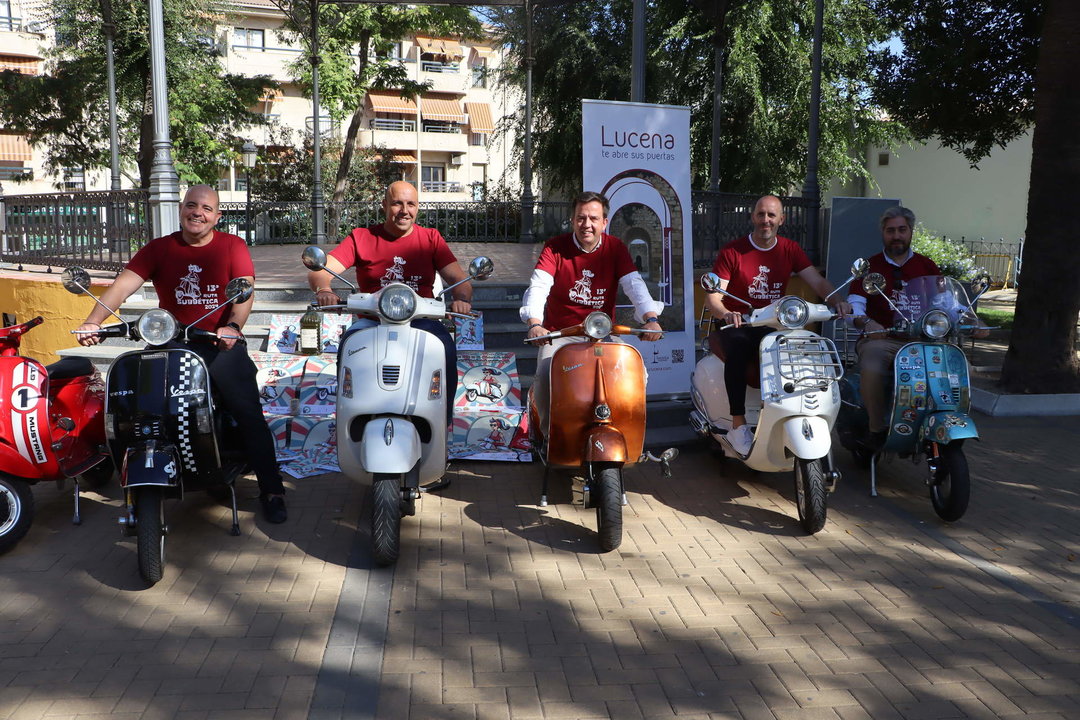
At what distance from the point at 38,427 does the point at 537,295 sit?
267 centimetres

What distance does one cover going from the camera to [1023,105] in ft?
38.8

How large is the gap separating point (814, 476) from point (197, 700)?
3201 mm

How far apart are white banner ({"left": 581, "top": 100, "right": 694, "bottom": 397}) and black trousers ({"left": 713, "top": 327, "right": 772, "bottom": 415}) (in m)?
1.39

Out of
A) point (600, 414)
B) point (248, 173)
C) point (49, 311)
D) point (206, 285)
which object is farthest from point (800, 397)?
point (248, 173)

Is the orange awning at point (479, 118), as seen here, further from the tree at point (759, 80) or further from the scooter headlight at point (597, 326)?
the scooter headlight at point (597, 326)

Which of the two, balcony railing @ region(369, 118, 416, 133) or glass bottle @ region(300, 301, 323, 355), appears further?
balcony railing @ region(369, 118, 416, 133)

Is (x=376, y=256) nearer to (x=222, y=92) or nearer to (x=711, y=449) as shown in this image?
(x=711, y=449)

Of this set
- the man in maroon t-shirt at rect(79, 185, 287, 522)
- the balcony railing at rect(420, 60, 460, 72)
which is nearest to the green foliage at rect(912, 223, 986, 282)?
the man in maroon t-shirt at rect(79, 185, 287, 522)

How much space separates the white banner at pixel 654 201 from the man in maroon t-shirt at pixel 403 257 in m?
1.68

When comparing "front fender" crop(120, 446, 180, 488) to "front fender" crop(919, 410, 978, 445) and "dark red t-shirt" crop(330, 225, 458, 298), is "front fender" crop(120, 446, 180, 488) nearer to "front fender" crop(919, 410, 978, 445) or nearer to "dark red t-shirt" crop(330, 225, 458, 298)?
"dark red t-shirt" crop(330, 225, 458, 298)

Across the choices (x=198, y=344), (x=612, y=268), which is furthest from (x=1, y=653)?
(x=612, y=268)

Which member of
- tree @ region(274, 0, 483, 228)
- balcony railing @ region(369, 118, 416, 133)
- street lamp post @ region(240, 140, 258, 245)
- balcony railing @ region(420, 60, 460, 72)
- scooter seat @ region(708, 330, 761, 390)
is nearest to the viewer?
scooter seat @ region(708, 330, 761, 390)

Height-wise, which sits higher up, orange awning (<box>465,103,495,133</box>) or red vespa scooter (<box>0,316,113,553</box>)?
orange awning (<box>465,103,495,133</box>)

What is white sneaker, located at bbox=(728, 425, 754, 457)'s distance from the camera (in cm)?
541
